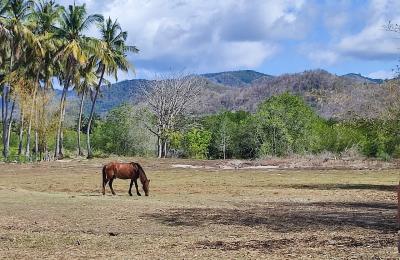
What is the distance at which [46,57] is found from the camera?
60094mm

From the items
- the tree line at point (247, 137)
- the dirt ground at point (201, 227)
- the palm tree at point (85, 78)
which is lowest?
the dirt ground at point (201, 227)

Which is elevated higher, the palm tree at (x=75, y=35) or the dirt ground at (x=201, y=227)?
the palm tree at (x=75, y=35)

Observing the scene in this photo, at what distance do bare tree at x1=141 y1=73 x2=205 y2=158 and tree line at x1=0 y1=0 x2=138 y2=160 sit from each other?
54.2ft

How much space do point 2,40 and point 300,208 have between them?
1750 inches

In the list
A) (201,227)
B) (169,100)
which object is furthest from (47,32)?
(201,227)

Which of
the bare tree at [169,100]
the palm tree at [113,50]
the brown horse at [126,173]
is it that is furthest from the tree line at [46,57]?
the brown horse at [126,173]

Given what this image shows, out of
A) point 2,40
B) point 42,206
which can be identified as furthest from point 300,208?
point 2,40

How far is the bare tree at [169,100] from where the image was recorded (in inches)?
3275

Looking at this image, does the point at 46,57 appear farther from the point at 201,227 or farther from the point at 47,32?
the point at 201,227

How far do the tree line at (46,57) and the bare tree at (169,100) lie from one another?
651 inches

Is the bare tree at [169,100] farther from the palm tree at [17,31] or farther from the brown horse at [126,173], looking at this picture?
the brown horse at [126,173]

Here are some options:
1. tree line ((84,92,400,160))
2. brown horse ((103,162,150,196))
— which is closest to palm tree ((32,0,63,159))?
tree line ((84,92,400,160))

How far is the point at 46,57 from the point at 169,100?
26.8 metres

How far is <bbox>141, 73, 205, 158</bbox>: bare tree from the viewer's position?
83.2m
